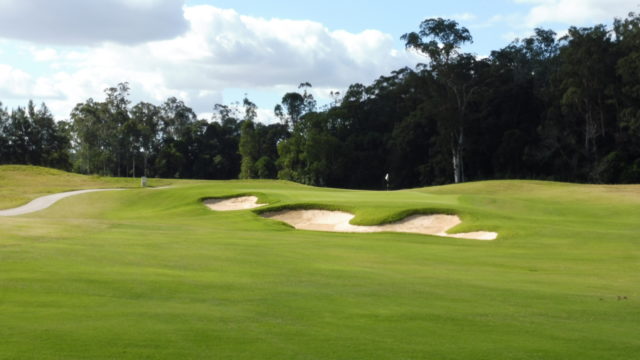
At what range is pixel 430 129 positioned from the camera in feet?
343

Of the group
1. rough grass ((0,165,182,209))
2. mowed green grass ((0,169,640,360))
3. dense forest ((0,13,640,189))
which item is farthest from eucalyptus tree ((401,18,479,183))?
mowed green grass ((0,169,640,360))

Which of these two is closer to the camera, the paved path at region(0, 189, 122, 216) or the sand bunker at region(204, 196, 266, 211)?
the paved path at region(0, 189, 122, 216)

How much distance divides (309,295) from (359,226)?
69.5ft

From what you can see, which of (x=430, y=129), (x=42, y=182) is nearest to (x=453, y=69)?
(x=430, y=129)

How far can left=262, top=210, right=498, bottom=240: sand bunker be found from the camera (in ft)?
107

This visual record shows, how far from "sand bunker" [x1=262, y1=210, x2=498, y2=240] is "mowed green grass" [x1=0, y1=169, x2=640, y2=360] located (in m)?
4.42

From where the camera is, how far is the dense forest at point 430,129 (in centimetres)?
8550

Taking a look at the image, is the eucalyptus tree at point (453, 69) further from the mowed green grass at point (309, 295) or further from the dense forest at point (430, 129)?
the mowed green grass at point (309, 295)

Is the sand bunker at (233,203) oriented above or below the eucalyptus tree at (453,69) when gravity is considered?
below

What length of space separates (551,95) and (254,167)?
5150 centimetres

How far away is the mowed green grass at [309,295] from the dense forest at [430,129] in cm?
6257

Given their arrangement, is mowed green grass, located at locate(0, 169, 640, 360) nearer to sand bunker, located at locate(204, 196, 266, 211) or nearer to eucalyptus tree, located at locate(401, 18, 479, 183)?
sand bunker, located at locate(204, 196, 266, 211)

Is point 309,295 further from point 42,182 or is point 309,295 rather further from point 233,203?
point 42,182

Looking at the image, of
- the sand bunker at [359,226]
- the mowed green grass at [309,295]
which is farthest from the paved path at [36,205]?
the mowed green grass at [309,295]
